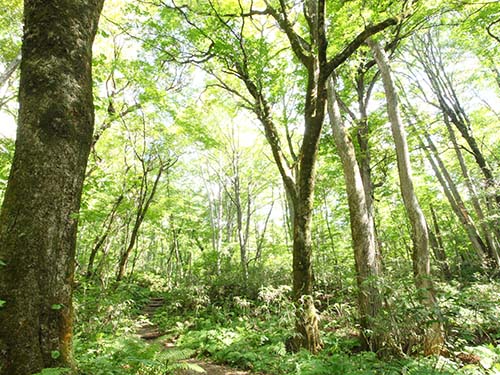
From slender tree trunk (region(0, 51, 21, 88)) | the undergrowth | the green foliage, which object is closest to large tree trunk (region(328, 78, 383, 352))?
the undergrowth

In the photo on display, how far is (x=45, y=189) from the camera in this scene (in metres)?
1.81

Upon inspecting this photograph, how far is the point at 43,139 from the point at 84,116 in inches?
13.0

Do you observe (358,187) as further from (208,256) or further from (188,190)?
(188,190)

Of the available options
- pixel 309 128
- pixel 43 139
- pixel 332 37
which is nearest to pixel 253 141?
pixel 332 37

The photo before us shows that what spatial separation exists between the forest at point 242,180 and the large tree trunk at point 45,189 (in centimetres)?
1

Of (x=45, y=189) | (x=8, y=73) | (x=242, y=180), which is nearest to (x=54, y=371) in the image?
(x=45, y=189)

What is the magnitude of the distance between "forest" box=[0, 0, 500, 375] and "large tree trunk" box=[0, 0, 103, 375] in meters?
0.01

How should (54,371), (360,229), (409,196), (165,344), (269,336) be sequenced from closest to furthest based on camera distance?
(54,371)
(360,229)
(409,196)
(269,336)
(165,344)

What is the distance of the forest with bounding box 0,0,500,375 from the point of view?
185 centimetres

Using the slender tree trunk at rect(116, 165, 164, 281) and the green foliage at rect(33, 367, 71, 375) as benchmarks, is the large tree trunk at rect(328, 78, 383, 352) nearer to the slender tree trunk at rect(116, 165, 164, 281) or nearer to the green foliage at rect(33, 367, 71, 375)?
the green foliage at rect(33, 367, 71, 375)

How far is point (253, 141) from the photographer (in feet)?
49.4

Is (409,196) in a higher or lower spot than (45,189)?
higher

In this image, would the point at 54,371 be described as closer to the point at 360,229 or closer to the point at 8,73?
the point at 360,229

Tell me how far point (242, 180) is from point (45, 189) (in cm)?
1523
